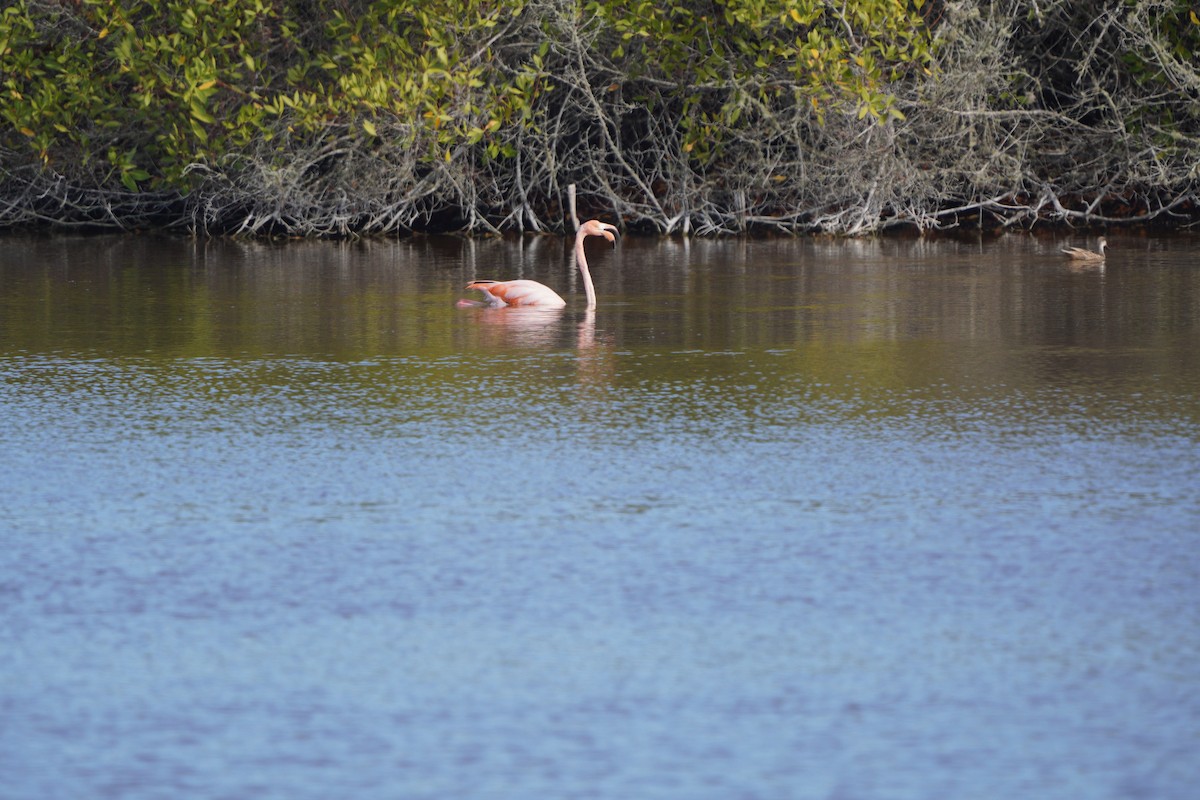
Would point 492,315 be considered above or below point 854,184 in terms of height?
below

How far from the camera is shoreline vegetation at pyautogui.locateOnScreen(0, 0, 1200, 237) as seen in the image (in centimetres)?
1784

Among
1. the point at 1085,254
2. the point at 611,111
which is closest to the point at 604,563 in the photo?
the point at 1085,254

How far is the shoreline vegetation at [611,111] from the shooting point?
703 inches

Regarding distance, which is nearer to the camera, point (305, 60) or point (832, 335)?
point (832, 335)

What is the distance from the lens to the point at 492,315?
36.9ft

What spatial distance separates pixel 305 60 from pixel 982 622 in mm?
15982

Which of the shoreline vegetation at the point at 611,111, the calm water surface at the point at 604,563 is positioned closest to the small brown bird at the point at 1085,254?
the shoreline vegetation at the point at 611,111

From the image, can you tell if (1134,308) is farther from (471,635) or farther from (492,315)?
(471,635)

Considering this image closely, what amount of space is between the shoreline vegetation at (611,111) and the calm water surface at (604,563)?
26.3 ft

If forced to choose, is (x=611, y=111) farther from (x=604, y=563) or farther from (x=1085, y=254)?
(x=604, y=563)

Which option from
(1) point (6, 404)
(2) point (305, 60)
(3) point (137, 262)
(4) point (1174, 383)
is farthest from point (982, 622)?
(2) point (305, 60)

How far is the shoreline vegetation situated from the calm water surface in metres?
8.03

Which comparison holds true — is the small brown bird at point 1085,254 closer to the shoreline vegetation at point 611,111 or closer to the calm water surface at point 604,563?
the shoreline vegetation at point 611,111

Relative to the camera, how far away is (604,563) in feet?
16.6
